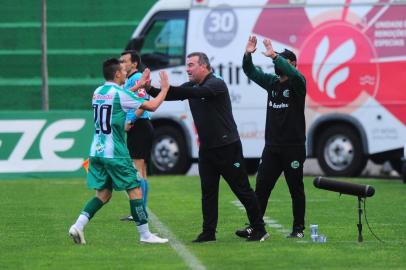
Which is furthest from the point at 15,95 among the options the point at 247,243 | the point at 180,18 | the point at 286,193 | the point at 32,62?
the point at 247,243

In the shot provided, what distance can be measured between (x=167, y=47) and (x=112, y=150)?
13.9m

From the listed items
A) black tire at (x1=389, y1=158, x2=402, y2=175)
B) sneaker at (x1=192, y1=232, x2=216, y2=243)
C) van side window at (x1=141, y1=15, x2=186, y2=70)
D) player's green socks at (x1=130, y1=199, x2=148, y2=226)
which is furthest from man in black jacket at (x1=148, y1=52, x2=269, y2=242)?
Result: van side window at (x1=141, y1=15, x2=186, y2=70)

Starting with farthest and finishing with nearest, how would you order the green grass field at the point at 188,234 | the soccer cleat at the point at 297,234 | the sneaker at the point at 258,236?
1. the soccer cleat at the point at 297,234
2. the sneaker at the point at 258,236
3. the green grass field at the point at 188,234

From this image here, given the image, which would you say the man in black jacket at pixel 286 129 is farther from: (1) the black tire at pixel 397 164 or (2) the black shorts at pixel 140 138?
(1) the black tire at pixel 397 164

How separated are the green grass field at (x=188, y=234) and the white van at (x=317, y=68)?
11.9 ft

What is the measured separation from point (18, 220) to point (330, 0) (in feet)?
36.3

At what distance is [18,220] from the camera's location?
15.9 metres

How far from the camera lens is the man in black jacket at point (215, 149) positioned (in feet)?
42.6

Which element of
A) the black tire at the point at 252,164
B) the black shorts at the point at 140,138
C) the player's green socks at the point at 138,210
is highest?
the black shorts at the point at 140,138

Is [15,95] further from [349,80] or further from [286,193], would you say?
[286,193]

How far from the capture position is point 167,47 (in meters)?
26.6

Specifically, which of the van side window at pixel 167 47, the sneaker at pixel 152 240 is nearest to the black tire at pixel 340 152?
the van side window at pixel 167 47

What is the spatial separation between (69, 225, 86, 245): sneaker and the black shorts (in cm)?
325

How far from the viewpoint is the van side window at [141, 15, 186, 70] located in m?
26.4
